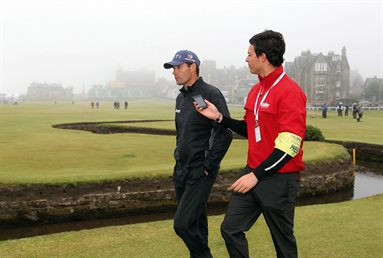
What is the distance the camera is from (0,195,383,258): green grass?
6.62 metres

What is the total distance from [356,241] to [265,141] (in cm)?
415

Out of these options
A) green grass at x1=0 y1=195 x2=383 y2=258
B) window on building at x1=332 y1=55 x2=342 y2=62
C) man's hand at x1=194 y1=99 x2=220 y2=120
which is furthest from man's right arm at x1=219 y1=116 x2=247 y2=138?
window on building at x1=332 y1=55 x2=342 y2=62

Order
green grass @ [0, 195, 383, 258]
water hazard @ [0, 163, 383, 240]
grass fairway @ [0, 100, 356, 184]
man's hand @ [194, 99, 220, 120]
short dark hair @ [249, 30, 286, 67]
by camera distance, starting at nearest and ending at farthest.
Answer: short dark hair @ [249, 30, 286, 67]
man's hand @ [194, 99, 220, 120]
green grass @ [0, 195, 383, 258]
water hazard @ [0, 163, 383, 240]
grass fairway @ [0, 100, 356, 184]

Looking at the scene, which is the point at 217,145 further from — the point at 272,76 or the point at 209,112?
the point at 272,76

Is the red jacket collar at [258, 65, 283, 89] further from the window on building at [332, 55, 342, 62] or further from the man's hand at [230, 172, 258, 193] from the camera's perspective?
the window on building at [332, 55, 342, 62]

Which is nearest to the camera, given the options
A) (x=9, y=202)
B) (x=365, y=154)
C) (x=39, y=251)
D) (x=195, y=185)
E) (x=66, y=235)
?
(x=195, y=185)

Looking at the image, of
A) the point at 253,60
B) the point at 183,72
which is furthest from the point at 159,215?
the point at 253,60

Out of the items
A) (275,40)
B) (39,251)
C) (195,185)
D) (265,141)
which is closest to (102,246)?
Result: (39,251)

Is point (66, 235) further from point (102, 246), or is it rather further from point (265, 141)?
point (265, 141)

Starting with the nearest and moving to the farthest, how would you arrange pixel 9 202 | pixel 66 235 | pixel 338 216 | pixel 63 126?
pixel 66 235 < pixel 338 216 < pixel 9 202 < pixel 63 126

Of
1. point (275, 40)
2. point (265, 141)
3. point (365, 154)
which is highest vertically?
point (275, 40)

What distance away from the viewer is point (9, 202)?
1200 cm

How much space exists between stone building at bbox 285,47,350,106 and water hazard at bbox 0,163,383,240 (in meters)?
92.2

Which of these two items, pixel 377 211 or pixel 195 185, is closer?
pixel 195 185
